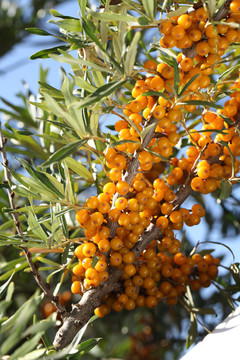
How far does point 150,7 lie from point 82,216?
26 centimetres

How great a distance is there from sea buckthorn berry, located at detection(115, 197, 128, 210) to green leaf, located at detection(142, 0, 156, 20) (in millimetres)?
214

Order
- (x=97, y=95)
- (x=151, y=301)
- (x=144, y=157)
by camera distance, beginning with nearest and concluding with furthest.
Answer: (x=97, y=95) < (x=144, y=157) < (x=151, y=301)

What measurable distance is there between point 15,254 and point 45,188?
0.35 m

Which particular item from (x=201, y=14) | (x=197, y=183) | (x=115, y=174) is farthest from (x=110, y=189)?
(x=201, y=14)

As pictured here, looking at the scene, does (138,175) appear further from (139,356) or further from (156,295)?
(139,356)

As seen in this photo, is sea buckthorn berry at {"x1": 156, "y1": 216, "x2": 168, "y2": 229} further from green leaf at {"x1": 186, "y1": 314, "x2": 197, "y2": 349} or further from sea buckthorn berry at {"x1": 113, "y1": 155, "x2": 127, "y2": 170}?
green leaf at {"x1": 186, "y1": 314, "x2": 197, "y2": 349}

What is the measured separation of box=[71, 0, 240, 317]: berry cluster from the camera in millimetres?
479

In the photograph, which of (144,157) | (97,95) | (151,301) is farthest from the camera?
(151,301)

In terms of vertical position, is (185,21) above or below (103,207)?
above

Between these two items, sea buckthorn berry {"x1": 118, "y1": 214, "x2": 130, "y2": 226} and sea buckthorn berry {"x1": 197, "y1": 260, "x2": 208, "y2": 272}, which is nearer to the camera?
sea buckthorn berry {"x1": 118, "y1": 214, "x2": 130, "y2": 226}

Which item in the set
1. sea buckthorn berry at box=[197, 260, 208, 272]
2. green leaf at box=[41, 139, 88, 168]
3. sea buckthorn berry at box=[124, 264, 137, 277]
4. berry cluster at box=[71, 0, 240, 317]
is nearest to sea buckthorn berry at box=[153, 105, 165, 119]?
berry cluster at box=[71, 0, 240, 317]

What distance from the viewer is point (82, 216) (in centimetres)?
50

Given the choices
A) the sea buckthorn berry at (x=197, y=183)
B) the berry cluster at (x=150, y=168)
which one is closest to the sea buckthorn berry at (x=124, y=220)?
the berry cluster at (x=150, y=168)

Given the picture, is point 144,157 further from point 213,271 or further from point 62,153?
point 213,271
